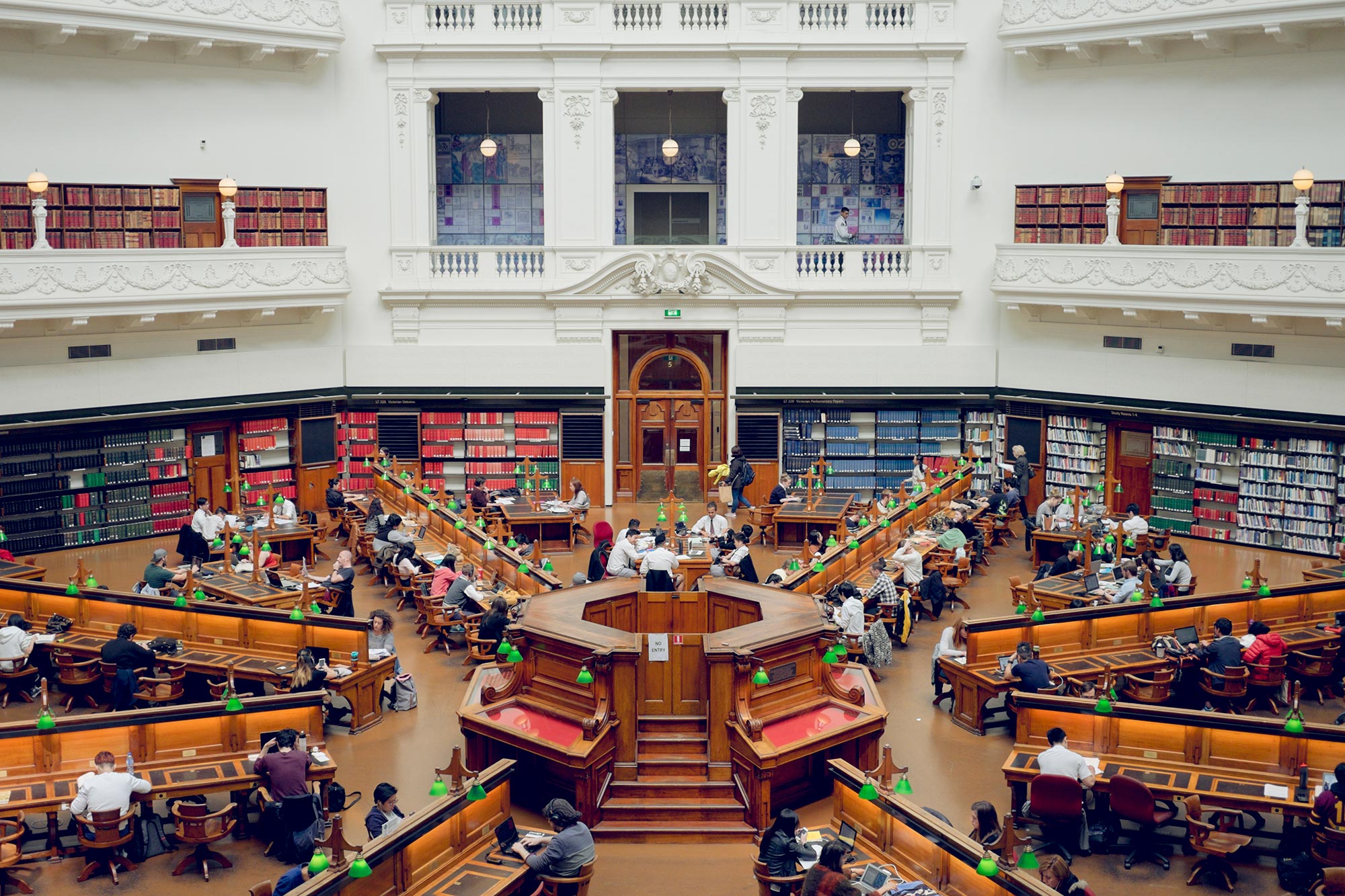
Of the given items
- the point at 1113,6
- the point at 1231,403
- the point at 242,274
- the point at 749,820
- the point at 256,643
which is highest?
the point at 1113,6

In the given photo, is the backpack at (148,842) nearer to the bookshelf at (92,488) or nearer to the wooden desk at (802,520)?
the bookshelf at (92,488)

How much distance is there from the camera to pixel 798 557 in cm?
1772

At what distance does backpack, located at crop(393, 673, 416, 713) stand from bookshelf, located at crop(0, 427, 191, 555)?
8.15 meters

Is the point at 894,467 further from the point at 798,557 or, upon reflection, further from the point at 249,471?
the point at 249,471

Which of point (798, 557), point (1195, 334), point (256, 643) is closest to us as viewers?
point (256, 643)

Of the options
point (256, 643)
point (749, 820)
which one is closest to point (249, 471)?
point (256, 643)

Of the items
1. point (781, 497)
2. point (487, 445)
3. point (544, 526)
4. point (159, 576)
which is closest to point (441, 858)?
point (159, 576)

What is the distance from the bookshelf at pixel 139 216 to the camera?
1791 centimetres

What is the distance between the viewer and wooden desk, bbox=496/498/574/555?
18109 mm

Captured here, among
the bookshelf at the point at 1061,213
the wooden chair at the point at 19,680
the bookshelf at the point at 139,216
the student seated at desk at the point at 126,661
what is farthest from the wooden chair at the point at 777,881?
the bookshelf at the point at 139,216

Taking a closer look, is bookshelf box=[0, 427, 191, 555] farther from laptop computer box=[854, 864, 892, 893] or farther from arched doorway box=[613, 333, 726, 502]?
laptop computer box=[854, 864, 892, 893]

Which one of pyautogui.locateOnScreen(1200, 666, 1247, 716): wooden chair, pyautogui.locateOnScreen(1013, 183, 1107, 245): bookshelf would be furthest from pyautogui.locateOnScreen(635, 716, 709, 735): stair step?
pyautogui.locateOnScreen(1013, 183, 1107, 245): bookshelf

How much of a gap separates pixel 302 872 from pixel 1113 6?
55.4 feet

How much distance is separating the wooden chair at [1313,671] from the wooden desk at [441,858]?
7887 mm
